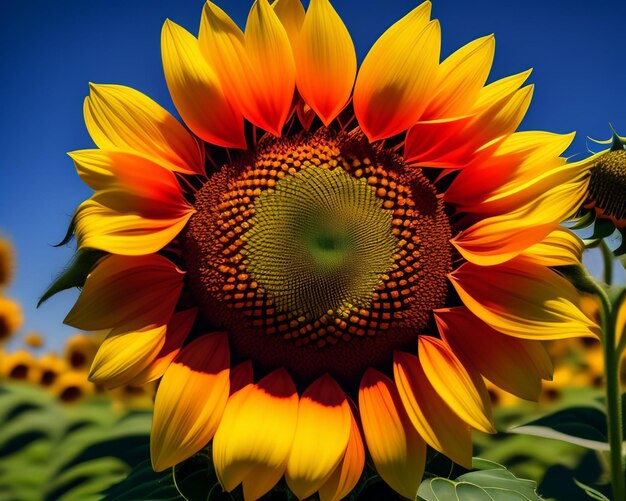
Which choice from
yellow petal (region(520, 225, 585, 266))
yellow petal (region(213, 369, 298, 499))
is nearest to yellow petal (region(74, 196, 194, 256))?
yellow petal (region(213, 369, 298, 499))

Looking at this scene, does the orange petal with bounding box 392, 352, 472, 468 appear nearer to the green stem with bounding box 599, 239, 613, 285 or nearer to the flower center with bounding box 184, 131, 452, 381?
the flower center with bounding box 184, 131, 452, 381

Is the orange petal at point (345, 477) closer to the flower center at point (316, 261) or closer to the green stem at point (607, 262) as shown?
the flower center at point (316, 261)

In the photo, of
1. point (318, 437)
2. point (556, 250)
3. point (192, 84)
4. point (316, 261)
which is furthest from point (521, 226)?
point (192, 84)

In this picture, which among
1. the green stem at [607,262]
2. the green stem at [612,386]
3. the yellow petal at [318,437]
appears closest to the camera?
the yellow petal at [318,437]

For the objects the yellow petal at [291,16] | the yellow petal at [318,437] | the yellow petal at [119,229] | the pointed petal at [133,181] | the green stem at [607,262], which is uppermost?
the yellow petal at [291,16]

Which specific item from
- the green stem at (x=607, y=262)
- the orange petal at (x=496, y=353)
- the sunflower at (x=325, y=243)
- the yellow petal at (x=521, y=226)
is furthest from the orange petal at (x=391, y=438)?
the green stem at (x=607, y=262)

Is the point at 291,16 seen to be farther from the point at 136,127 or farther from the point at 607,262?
the point at 607,262
